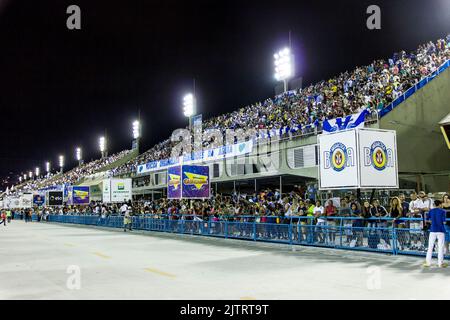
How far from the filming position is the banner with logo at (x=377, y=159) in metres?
14.2

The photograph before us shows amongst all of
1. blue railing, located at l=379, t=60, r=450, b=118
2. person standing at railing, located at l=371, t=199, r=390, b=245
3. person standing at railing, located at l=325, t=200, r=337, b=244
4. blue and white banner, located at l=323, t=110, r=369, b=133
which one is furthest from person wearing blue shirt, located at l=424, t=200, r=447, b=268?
blue railing, located at l=379, t=60, r=450, b=118

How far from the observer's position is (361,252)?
1452 cm

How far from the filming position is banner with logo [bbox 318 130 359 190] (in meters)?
14.2

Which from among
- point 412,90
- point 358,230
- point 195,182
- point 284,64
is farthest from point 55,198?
point 358,230

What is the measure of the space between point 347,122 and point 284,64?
69.7ft

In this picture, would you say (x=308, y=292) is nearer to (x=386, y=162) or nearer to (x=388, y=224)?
(x=388, y=224)

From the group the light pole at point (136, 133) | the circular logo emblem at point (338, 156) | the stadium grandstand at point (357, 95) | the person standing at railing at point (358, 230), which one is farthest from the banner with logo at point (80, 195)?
the person standing at railing at point (358, 230)

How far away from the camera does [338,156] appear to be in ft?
48.3

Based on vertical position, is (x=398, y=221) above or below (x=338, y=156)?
below

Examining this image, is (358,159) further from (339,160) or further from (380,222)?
(380,222)

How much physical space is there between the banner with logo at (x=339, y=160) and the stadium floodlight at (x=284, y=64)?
2906cm

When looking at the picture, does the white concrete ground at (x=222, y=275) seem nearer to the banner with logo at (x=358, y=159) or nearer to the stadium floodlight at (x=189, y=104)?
the banner with logo at (x=358, y=159)
